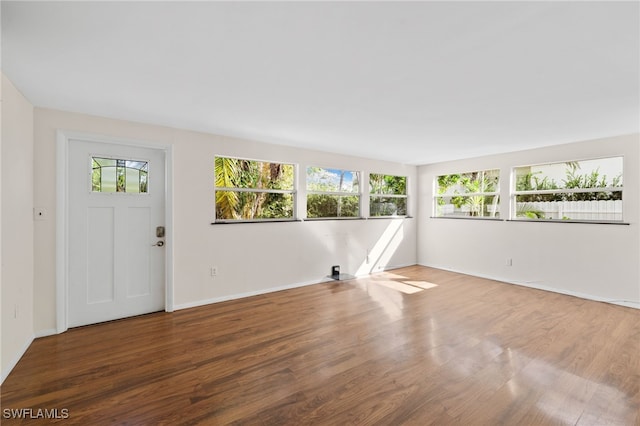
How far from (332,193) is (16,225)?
3975 mm

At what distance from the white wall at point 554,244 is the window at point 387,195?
0.66 meters

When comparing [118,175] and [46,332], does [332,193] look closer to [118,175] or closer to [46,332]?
[118,175]

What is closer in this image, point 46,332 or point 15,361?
point 15,361

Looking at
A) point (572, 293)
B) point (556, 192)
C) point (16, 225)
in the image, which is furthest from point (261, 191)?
point (572, 293)

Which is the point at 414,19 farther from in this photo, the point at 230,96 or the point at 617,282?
the point at 617,282

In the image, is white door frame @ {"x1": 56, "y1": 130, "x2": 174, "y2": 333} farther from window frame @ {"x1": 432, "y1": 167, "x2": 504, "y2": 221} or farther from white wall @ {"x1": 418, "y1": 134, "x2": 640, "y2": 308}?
white wall @ {"x1": 418, "y1": 134, "x2": 640, "y2": 308}

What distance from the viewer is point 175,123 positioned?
11.3 ft

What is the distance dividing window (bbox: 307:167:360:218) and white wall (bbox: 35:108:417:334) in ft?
0.56

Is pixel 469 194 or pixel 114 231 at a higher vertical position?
pixel 469 194

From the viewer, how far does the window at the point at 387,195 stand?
5.89 meters

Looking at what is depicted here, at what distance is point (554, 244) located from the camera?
4527 millimetres

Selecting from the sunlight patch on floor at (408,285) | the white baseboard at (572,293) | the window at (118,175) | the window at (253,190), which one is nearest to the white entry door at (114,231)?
the window at (118,175)

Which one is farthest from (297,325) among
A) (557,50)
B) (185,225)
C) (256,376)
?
(557,50)

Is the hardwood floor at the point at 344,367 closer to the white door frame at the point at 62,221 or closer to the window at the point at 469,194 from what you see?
the white door frame at the point at 62,221
